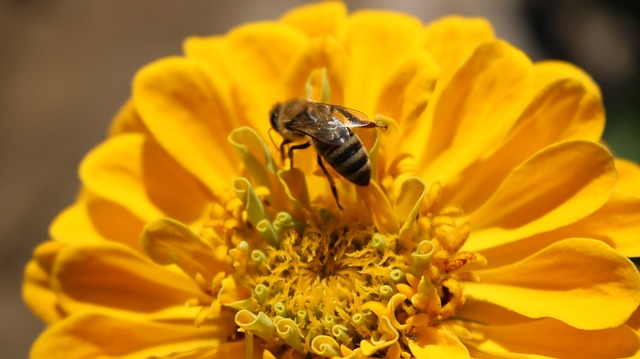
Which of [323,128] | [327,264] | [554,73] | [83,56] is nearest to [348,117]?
[323,128]

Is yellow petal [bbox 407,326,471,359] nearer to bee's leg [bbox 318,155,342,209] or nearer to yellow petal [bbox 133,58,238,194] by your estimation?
bee's leg [bbox 318,155,342,209]

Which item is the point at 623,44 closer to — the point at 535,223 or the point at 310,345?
the point at 535,223

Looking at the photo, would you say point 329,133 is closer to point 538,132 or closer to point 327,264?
point 327,264

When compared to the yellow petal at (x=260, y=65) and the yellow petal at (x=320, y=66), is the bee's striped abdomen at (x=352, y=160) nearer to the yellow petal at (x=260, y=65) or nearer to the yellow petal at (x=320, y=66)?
the yellow petal at (x=320, y=66)

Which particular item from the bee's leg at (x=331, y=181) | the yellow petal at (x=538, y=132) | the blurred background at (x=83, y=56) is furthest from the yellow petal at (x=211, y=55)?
the blurred background at (x=83, y=56)

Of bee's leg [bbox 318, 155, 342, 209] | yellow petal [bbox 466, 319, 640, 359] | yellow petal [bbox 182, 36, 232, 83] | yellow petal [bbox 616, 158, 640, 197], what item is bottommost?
yellow petal [bbox 466, 319, 640, 359]

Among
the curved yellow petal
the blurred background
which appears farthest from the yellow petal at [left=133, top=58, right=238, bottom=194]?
the blurred background
